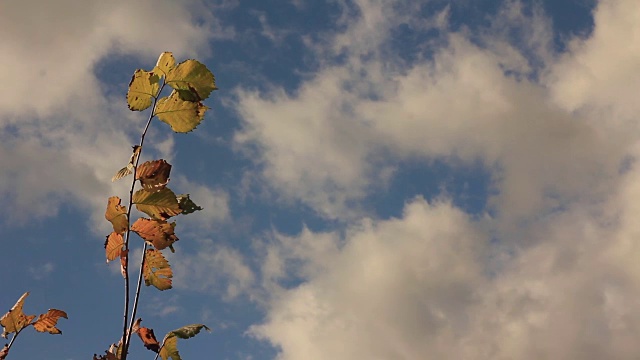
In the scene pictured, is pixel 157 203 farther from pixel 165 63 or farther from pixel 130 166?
pixel 165 63

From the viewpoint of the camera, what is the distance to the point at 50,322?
11.5ft

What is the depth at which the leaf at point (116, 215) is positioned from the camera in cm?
291

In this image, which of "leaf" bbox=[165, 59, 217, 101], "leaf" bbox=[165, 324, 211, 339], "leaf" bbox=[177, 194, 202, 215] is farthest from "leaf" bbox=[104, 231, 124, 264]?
"leaf" bbox=[165, 59, 217, 101]

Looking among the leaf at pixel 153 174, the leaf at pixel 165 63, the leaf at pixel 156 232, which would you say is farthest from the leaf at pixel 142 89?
the leaf at pixel 156 232

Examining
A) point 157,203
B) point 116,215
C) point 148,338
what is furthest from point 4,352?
point 157,203

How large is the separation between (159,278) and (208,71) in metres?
1.17

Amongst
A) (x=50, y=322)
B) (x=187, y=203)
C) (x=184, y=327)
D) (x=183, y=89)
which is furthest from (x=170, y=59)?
(x=50, y=322)

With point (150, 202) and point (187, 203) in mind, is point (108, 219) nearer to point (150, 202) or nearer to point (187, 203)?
Result: point (150, 202)

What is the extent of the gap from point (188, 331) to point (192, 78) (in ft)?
4.63

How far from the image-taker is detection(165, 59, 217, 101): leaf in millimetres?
3213

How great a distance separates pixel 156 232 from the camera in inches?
118

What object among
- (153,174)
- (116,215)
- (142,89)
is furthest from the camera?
(142,89)

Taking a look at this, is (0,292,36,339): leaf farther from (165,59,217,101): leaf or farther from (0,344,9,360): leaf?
(165,59,217,101): leaf

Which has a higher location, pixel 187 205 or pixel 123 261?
pixel 187 205
